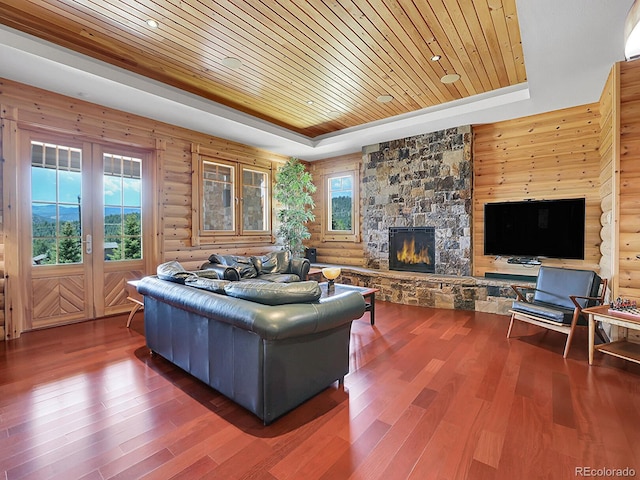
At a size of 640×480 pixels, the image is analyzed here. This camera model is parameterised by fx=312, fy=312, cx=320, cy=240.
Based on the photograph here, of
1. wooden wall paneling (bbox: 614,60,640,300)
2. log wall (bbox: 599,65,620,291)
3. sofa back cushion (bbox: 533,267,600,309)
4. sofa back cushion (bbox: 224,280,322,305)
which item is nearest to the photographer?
sofa back cushion (bbox: 224,280,322,305)

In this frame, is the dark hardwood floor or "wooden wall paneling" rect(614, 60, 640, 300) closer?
the dark hardwood floor

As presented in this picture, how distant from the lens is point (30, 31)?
3.02m

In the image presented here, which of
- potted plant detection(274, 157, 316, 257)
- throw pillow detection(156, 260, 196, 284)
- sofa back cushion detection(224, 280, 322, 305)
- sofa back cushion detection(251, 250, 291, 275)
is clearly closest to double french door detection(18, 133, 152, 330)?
sofa back cushion detection(251, 250, 291, 275)

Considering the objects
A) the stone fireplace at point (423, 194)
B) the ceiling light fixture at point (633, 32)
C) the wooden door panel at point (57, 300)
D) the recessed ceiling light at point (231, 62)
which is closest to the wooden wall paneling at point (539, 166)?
the stone fireplace at point (423, 194)

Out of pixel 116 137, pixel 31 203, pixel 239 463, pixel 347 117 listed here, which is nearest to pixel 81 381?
pixel 239 463

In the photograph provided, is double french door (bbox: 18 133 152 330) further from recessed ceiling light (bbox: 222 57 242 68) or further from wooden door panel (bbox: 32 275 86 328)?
recessed ceiling light (bbox: 222 57 242 68)

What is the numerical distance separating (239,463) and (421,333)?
274 cm

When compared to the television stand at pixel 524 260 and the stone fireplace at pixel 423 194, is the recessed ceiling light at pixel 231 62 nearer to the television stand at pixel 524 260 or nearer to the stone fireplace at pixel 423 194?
the stone fireplace at pixel 423 194

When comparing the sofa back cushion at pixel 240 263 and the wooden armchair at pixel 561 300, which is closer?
the wooden armchair at pixel 561 300

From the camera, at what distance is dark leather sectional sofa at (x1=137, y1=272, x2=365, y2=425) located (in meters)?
1.98

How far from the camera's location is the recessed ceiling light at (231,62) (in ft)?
11.5

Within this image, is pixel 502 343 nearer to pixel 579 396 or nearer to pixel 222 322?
pixel 579 396

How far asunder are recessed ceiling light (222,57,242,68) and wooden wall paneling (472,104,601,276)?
3.83 m

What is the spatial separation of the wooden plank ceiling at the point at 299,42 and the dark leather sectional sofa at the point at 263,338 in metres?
2.37
